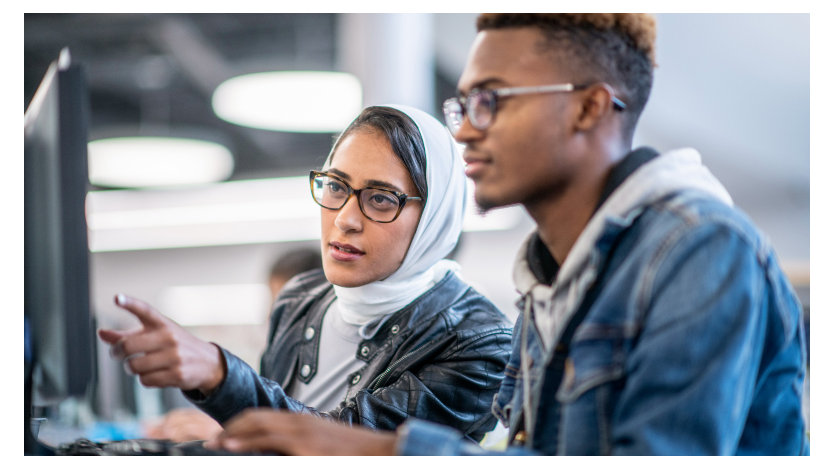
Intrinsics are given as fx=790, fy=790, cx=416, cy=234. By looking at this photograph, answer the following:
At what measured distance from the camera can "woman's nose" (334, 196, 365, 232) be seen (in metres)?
1.63

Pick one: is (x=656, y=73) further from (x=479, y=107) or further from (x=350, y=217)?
(x=479, y=107)

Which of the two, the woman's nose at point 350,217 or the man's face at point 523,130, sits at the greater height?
the man's face at point 523,130

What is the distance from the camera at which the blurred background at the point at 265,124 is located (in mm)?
4844

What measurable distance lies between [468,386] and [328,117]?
12.9 feet

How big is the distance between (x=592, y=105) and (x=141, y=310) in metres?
0.73

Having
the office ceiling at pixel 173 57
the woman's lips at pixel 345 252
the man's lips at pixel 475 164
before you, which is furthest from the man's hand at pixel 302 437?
the office ceiling at pixel 173 57

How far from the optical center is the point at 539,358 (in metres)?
1.17

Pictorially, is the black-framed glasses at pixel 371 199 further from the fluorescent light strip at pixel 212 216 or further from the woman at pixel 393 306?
the fluorescent light strip at pixel 212 216

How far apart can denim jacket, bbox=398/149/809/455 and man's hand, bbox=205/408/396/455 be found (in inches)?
1.3

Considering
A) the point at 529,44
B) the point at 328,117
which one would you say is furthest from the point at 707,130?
the point at 529,44

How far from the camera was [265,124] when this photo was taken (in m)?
5.52

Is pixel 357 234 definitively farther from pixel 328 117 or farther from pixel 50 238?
pixel 328 117

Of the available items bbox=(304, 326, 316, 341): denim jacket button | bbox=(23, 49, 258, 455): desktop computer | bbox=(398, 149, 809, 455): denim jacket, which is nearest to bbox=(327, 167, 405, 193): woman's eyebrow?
bbox=(304, 326, 316, 341): denim jacket button

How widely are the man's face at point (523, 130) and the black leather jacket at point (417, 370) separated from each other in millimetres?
486
